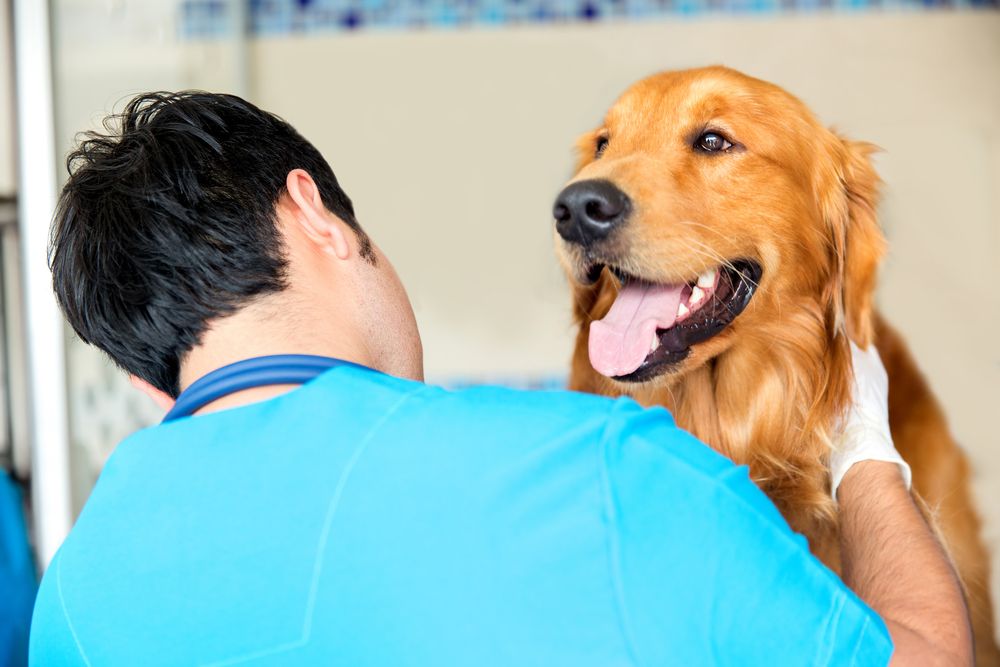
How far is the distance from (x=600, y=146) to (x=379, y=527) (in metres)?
1.03

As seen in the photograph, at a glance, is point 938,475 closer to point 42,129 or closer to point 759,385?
point 759,385

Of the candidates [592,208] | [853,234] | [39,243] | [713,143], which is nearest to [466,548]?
[592,208]

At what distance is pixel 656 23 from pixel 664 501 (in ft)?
9.21

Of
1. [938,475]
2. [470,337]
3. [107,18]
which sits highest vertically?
[107,18]

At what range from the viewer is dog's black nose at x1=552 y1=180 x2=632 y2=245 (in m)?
1.33

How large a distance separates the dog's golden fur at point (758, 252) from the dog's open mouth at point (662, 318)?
2 cm

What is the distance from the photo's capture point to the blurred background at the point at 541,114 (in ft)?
10.5

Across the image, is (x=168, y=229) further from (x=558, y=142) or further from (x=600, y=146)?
(x=558, y=142)

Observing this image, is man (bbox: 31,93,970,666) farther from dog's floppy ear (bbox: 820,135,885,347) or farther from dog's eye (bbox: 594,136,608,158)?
dog's eye (bbox: 594,136,608,158)

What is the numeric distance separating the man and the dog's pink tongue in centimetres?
53

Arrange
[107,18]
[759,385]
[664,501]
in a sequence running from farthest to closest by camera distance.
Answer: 1. [107,18]
2. [759,385]
3. [664,501]

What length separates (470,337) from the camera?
336cm

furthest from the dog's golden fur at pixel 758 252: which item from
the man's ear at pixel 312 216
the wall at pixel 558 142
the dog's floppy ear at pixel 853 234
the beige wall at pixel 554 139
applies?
the beige wall at pixel 554 139

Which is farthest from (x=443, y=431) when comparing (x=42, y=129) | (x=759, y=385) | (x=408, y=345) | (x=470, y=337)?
(x=470, y=337)
